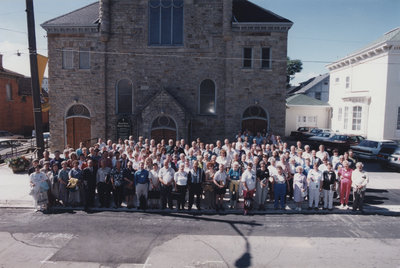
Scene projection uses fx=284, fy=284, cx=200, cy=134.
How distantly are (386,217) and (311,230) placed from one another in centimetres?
320

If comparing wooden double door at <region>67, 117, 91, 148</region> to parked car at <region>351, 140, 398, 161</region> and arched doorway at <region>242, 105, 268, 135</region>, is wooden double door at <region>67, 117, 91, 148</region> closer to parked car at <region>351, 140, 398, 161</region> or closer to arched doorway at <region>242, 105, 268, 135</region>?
arched doorway at <region>242, 105, 268, 135</region>

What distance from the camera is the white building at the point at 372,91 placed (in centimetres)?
2361

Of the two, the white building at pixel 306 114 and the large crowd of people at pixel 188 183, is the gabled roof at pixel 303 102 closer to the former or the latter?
the white building at pixel 306 114

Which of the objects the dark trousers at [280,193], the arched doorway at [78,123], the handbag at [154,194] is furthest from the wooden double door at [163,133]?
the dark trousers at [280,193]

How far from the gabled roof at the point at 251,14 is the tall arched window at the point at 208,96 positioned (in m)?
4.44

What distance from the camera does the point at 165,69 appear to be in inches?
744

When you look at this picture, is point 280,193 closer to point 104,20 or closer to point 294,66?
point 104,20

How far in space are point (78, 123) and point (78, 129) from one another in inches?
16.3

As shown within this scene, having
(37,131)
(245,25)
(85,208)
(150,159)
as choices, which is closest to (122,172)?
(150,159)

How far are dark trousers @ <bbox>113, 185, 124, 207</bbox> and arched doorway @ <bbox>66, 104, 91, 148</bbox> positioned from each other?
35.4 ft

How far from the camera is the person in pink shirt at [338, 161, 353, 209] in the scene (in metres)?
9.89

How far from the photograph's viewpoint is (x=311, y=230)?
814 cm

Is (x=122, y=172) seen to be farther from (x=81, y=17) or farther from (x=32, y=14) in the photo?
(x=81, y=17)

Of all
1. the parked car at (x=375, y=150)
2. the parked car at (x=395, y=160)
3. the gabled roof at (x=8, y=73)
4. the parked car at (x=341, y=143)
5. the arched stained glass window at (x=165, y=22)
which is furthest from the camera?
the gabled roof at (x=8, y=73)
